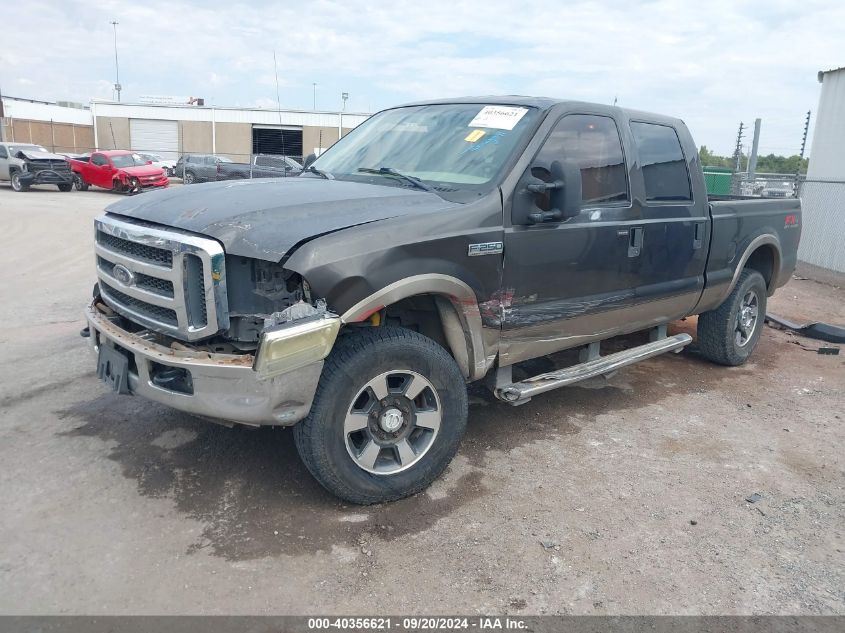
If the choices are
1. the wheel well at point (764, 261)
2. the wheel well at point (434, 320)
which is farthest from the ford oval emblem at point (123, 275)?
the wheel well at point (764, 261)

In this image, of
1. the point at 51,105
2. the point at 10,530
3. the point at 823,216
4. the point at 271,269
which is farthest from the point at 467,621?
the point at 51,105

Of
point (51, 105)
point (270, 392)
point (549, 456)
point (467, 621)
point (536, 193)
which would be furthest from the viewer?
point (51, 105)

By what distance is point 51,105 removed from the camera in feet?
157

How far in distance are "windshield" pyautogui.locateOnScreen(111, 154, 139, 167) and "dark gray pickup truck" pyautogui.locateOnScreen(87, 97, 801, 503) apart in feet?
73.3

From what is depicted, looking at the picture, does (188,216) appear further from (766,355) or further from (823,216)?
(823,216)

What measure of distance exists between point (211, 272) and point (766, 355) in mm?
5806

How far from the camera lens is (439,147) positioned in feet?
13.9

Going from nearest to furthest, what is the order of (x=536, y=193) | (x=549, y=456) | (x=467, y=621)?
(x=467, y=621) < (x=536, y=193) < (x=549, y=456)

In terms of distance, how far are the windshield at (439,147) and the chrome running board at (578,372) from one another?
1207mm

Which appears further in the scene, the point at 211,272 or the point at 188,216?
the point at 188,216

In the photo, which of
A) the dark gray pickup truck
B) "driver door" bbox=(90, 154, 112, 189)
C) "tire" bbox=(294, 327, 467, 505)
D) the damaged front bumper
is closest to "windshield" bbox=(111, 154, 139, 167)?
"driver door" bbox=(90, 154, 112, 189)

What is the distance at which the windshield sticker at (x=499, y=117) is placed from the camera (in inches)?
163

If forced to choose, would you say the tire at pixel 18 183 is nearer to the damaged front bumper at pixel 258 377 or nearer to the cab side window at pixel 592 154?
the damaged front bumper at pixel 258 377

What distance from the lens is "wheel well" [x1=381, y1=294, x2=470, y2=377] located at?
3.65 m
